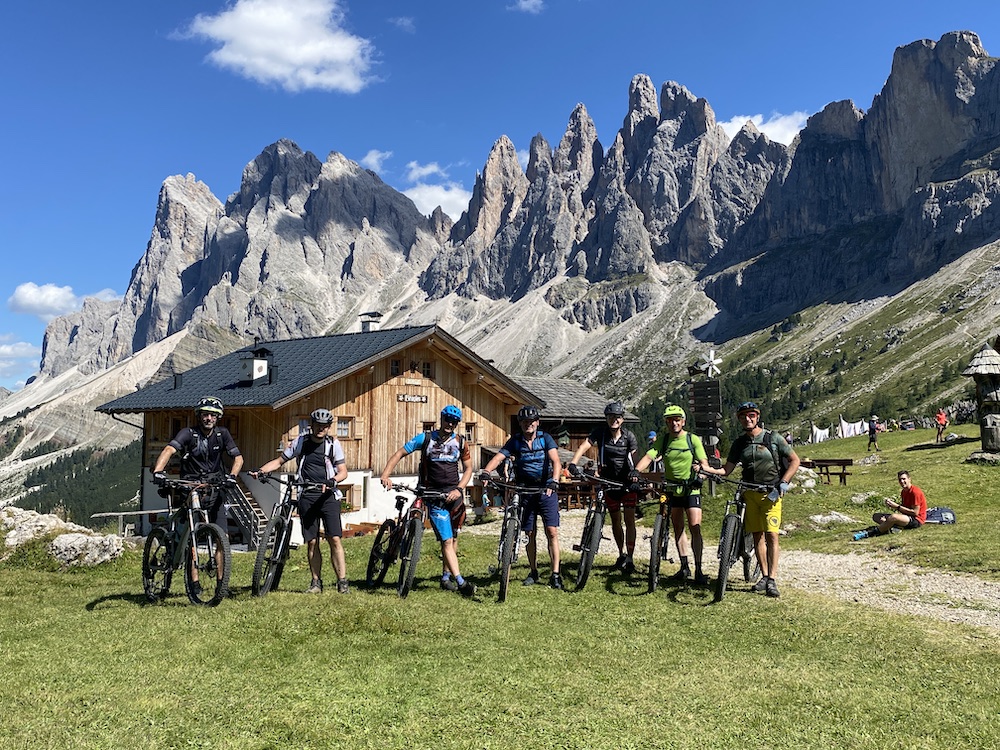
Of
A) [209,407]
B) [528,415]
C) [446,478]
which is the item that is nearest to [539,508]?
[528,415]

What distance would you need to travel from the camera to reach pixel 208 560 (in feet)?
32.2

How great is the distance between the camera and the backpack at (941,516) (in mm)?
18316

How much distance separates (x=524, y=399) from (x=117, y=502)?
4285 inches

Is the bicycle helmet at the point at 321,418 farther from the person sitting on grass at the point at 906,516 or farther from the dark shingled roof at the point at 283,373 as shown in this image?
the dark shingled roof at the point at 283,373

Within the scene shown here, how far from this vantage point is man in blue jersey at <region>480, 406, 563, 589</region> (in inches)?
423

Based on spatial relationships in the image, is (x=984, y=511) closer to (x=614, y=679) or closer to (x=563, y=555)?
(x=563, y=555)

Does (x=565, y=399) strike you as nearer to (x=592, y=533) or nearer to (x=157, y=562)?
(x=592, y=533)

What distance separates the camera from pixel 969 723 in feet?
19.0

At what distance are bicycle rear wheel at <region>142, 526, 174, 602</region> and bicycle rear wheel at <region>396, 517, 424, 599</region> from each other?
3.10 meters

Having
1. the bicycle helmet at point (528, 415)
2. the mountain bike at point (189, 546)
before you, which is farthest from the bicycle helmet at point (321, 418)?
the bicycle helmet at point (528, 415)

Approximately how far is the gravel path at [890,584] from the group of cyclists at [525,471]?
1808 mm

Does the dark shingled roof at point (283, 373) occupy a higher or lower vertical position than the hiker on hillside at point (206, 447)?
higher

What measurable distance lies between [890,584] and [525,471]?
278 inches

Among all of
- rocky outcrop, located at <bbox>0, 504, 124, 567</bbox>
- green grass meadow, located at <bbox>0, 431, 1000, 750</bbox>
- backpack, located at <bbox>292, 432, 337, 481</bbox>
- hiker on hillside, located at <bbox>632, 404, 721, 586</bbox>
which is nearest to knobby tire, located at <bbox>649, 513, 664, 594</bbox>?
green grass meadow, located at <bbox>0, 431, 1000, 750</bbox>
